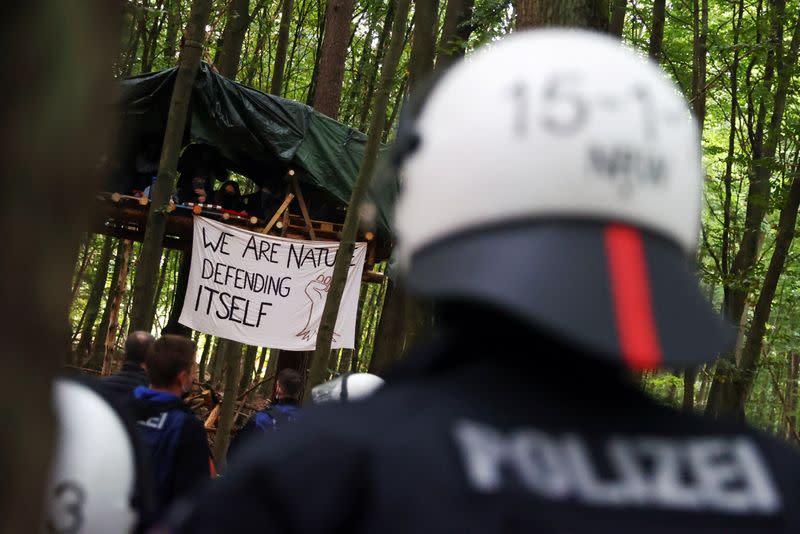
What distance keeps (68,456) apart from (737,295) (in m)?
14.7

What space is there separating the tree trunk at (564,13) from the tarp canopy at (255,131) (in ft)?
22.3

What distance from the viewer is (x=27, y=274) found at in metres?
0.91

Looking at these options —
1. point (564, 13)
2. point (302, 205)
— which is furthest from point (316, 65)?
point (564, 13)

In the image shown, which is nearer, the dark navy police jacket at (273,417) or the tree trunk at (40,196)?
the tree trunk at (40,196)

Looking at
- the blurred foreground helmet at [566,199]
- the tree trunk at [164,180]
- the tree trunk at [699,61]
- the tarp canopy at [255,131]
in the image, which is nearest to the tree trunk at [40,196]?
the blurred foreground helmet at [566,199]

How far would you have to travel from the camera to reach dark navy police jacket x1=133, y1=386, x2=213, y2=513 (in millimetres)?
4477

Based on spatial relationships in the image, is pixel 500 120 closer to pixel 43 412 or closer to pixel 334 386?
pixel 43 412

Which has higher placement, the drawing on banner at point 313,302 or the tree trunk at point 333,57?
the tree trunk at point 333,57

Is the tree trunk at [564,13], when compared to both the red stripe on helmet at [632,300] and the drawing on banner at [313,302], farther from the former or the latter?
the drawing on banner at [313,302]

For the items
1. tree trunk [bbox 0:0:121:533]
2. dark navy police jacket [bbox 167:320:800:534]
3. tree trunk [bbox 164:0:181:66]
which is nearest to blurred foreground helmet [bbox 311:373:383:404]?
dark navy police jacket [bbox 167:320:800:534]

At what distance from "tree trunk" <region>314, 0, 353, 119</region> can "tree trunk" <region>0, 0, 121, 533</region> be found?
15.4 meters

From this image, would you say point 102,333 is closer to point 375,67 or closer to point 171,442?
point 375,67

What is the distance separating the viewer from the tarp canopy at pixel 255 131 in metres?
12.4

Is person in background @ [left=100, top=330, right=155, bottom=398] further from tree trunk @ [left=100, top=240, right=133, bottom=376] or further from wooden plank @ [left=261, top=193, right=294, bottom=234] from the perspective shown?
tree trunk @ [left=100, top=240, right=133, bottom=376]
